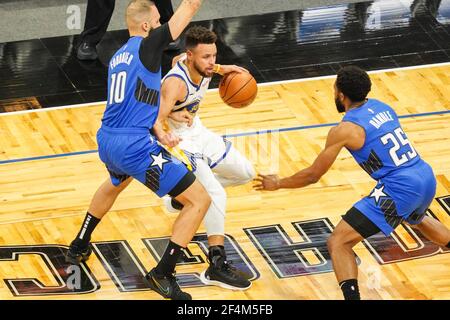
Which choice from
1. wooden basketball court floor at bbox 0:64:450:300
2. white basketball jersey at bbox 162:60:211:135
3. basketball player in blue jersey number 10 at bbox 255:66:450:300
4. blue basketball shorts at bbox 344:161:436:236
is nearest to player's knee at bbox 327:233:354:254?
basketball player in blue jersey number 10 at bbox 255:66:450:300

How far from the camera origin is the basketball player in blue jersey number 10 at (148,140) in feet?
25.9

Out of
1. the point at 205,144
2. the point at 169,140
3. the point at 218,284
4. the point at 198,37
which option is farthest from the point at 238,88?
the point at 218,284

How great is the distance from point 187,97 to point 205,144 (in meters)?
0.41

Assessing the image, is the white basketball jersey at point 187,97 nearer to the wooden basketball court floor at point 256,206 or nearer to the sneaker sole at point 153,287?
the wooden basketball court floor at point 256,206

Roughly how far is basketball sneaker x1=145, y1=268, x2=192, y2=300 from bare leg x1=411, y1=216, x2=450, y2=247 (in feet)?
5.72

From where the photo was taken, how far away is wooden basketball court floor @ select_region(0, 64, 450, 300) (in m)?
8.29

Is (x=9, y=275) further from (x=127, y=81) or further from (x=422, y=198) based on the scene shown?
(x=422, y=198)

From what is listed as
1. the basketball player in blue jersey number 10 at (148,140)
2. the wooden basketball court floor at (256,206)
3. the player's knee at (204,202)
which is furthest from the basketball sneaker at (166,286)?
the player's knee at (204,202)

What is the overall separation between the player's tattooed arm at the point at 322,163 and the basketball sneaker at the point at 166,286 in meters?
0.91

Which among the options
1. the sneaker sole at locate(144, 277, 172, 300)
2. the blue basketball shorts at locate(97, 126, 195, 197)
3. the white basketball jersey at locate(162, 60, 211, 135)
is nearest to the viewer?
the blue basketball shorts at locate(97, 126, 195, 197)

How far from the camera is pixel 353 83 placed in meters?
7.77

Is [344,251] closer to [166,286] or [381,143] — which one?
[381,143]

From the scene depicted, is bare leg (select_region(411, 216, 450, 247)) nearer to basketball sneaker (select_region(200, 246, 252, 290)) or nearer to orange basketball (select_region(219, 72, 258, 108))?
basketball sneaker (select_region(200, 246, 252, 290))

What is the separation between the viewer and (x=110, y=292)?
26.9 ft
